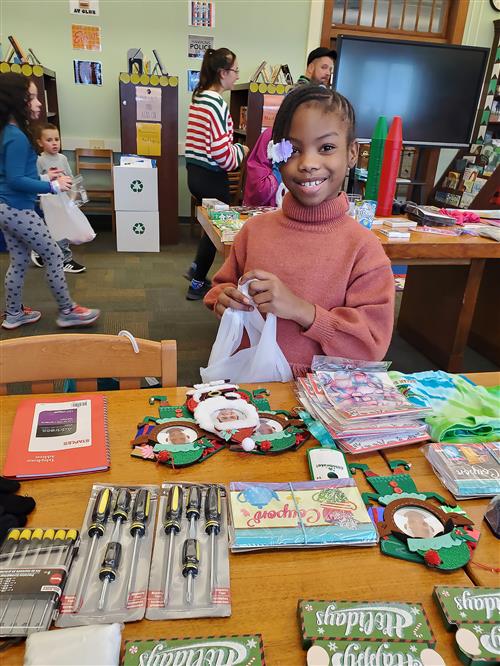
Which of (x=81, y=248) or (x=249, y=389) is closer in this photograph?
(x=249, y=389)

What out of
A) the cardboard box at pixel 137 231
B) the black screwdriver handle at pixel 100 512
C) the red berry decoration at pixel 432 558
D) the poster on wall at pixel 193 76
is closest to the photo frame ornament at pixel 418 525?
the red berry decoration at pixel 432 558

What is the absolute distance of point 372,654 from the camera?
52 cm

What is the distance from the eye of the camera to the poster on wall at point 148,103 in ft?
14.6

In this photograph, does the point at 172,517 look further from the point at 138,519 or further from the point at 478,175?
the point at 478,175

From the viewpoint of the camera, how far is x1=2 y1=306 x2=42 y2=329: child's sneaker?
2.92 meters

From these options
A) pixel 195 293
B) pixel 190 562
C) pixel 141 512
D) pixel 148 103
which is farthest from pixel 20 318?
pixel 190 562

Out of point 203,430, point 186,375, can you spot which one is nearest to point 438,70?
point 186,375

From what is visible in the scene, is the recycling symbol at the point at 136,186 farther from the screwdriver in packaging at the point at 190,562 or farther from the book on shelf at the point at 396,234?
the screwdriver in packaging at the point at 190,562

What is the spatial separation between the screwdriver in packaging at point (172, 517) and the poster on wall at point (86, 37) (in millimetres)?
5050

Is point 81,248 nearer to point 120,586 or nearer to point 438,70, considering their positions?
point 438,70

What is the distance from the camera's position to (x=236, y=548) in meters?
0.64

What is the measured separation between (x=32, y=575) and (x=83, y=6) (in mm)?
5239

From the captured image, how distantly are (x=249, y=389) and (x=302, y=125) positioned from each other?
0.54m

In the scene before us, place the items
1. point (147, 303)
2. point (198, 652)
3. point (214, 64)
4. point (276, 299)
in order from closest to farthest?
point (198, 652) → point (276, 299) → point (214, 64) → point (147, 303)
